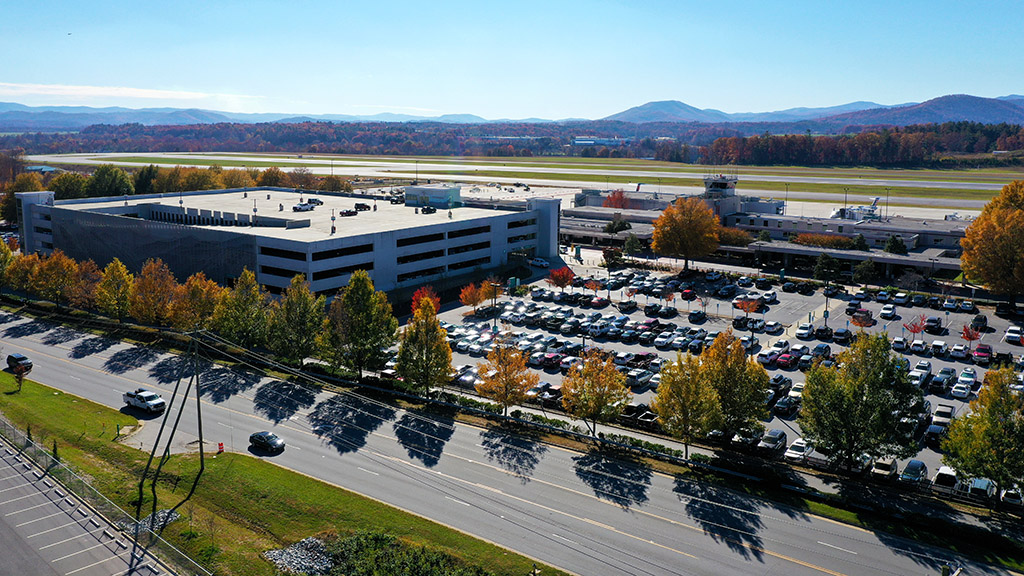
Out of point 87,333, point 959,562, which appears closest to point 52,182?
point 87,333

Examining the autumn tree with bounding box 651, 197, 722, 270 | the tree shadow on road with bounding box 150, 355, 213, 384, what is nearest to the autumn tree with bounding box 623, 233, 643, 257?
the autumn tree with bounding box 651, 197, 722, 270

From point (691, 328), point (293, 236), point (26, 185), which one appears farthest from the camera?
point (26, 185)

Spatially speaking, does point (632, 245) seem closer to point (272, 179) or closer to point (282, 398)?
point (282, 398)

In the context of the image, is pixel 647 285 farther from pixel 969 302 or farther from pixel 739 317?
pixel 969 302

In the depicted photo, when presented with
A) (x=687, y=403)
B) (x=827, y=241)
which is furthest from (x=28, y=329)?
(x=827, y=241)

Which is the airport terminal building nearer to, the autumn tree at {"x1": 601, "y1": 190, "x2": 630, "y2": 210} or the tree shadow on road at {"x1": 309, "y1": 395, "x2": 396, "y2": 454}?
the tree shadow on road at {"x1": 309, "y1": 395, "x2": 396, "y2": 454}

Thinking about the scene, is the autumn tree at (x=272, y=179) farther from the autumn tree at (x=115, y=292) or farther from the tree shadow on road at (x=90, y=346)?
the tree shadow on road at (x=90, y=346)
